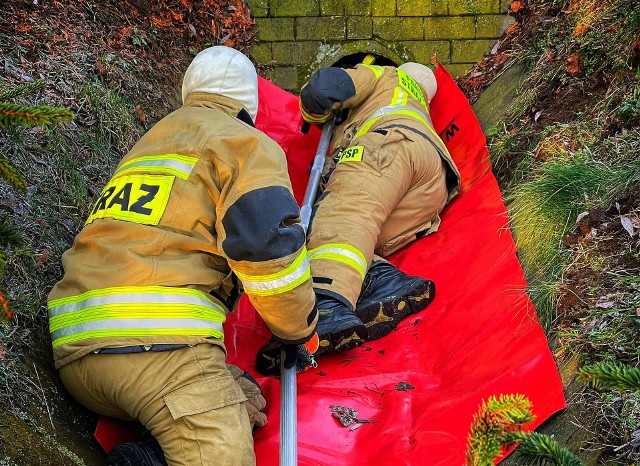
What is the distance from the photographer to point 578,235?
114 inches

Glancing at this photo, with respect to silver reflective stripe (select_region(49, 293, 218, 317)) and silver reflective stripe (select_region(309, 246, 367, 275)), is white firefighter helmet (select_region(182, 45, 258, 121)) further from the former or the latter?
silver reflective stripe (select_region(49, 293, 218, 317))

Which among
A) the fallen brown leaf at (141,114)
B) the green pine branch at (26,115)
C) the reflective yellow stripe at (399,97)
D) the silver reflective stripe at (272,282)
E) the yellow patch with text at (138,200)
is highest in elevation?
the green pine branch at (26,115)

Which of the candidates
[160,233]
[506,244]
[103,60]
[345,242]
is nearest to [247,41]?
[103,60]

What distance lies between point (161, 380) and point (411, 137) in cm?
211

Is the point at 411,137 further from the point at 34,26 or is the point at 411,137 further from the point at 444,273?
the point at 34,26

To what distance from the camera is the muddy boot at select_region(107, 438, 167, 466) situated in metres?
2.20

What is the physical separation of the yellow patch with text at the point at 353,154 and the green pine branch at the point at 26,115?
253 centimetres

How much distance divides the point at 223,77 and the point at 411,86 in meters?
1.89

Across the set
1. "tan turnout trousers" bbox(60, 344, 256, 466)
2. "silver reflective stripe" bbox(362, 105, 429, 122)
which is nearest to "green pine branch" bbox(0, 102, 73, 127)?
"tan turnout trousers" bbox(60, 344, 256, 466)

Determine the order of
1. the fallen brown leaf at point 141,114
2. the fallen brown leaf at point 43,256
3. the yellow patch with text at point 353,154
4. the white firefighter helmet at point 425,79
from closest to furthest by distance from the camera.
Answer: the fallen brown leaf at point 43,256, the yellow patch with text at point 353,154, the fallen brown leaf at point 141,114, the white firefighter helmet at point 425,79

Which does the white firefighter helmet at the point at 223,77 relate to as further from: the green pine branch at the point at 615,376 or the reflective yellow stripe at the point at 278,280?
the green pine branch at the point at 615,376

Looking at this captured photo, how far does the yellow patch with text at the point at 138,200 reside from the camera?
2371mm

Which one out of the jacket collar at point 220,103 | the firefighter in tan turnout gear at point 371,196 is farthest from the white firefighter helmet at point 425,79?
the jacket collar at point 220,103

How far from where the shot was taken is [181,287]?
7.74 ft
